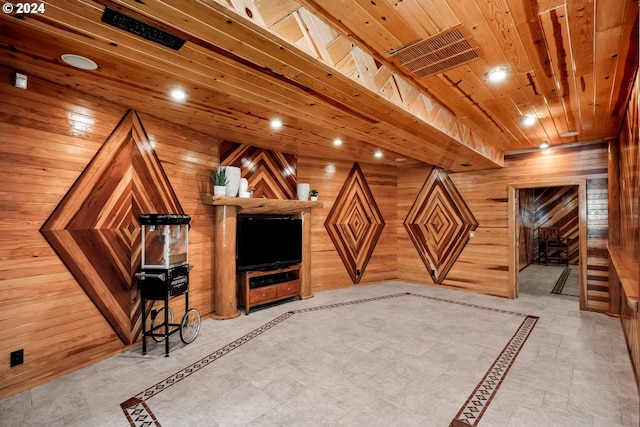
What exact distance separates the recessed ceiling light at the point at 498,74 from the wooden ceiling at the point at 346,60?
47 mm

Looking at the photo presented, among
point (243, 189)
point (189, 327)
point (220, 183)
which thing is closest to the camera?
point (189, 327)

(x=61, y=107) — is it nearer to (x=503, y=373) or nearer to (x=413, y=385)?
(x=413, y=385)

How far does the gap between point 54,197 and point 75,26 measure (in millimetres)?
1666

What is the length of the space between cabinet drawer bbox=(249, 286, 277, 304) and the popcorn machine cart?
0.93 meters

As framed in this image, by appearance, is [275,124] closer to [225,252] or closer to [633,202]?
[225,252]

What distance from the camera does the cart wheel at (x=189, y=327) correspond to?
3.46m

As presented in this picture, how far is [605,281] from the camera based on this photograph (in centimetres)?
485

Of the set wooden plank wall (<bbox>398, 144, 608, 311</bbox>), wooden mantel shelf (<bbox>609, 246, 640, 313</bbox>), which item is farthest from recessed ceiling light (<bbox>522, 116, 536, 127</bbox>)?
wooden mantel shelf (<bbox>609, 246, 640, 313</bbox>)

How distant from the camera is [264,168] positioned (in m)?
5.27

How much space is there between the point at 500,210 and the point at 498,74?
390cm

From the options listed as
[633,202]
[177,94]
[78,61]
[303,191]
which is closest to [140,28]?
[78,61]

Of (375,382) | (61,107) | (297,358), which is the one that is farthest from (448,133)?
(61,107)

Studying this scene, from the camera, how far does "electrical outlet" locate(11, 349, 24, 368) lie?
2503 millimetres

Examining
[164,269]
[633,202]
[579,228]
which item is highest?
[633,202]
